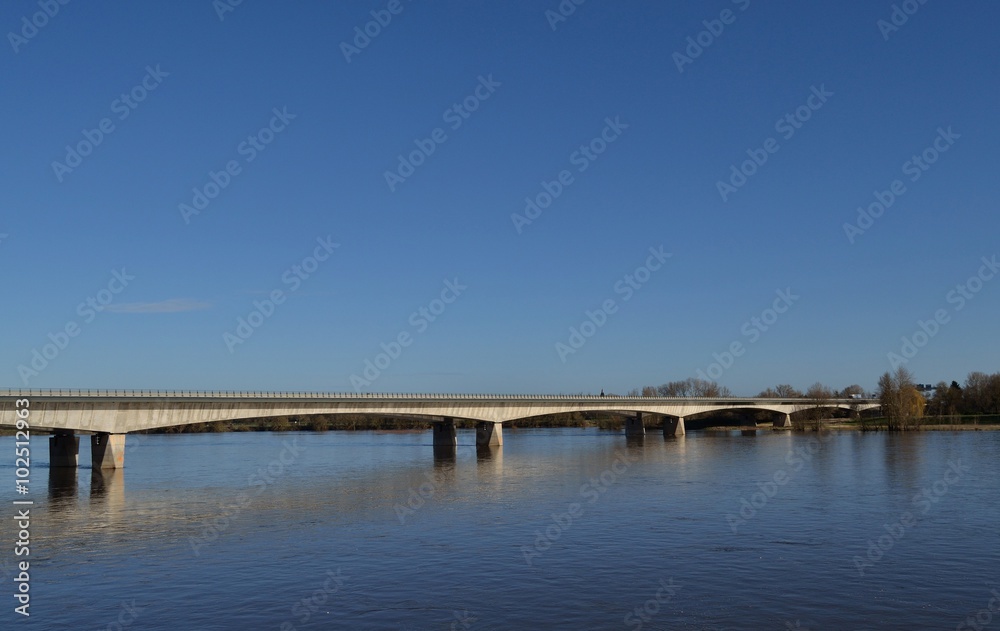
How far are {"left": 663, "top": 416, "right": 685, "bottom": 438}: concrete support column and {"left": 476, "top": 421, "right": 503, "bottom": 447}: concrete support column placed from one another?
3634cm

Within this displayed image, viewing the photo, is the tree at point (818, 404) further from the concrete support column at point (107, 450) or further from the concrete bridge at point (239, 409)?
the concrete support column at point (107, 450)

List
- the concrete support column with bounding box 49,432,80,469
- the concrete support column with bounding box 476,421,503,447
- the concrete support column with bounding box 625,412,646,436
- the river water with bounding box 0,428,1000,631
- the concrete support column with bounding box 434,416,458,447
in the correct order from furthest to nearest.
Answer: the concrete support column with bounding box 625,412,646,436, the concrete support column with bounding box 476,421,503,447, the concrete support column with bounding box 434,416,458,447, the concrete support column with bounding box 49,432,80,469, the river water with bounding box 0,428,1000,631

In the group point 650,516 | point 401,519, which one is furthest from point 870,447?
point 401,519

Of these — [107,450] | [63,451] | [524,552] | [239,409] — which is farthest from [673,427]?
[524,552]

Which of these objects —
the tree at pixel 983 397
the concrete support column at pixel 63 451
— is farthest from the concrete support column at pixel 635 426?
the concrete support column at pixel 63 451

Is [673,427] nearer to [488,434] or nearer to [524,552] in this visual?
[488,434]

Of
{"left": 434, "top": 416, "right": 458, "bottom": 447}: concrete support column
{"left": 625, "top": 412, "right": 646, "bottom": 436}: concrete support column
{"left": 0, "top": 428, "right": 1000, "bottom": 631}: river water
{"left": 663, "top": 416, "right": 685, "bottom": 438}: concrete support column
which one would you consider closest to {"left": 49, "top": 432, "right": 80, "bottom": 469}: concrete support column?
{"left": 0, "top": 428, "right": 1000, "bottom": 631}: river water

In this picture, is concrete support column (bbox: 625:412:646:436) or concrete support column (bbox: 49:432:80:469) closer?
concrete support column (bbox: 49:432:80:469)

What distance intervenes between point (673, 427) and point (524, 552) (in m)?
105

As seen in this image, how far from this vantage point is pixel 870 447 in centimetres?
8544

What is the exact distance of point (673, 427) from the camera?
13038cm

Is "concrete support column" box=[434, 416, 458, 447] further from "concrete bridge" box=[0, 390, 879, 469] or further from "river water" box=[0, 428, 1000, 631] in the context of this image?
"river water" box=[0, 428, 1000, 631]

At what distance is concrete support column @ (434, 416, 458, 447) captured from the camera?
98.6 m

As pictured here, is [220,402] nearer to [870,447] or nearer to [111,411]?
[111,411]
